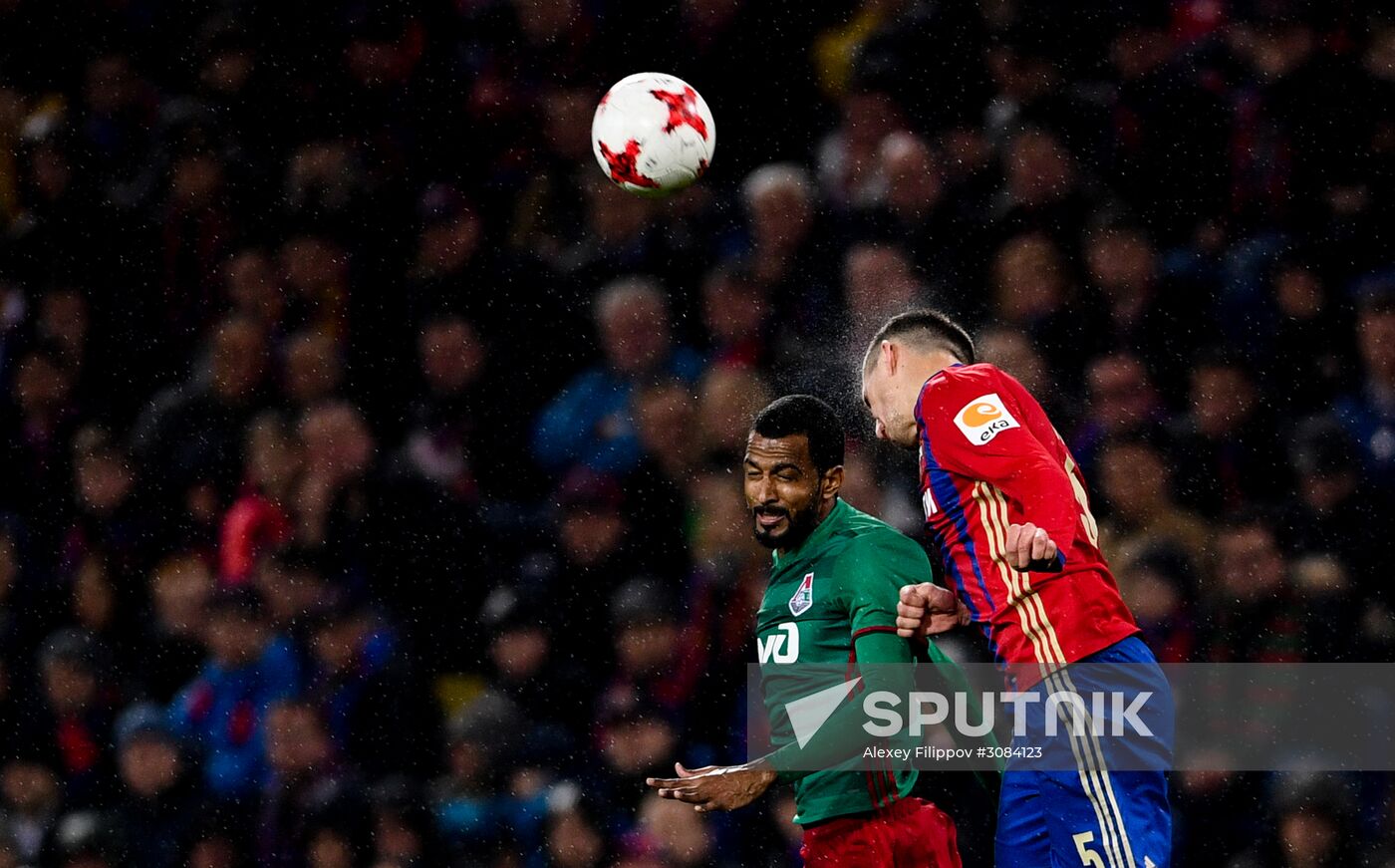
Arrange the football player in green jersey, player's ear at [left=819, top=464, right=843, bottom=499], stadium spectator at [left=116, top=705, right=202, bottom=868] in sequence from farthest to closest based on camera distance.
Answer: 1. stadium spectator at [left=116, top=705, right=202, bottom=868]
2. player's ear at [left=819, top=464, right=843, bottom=499]
3. the football player in green jersey

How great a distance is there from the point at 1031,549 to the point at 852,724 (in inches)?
27.8

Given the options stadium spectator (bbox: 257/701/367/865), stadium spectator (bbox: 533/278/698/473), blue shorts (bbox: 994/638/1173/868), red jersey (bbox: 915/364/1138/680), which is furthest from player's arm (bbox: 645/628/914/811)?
stadium spectator (bbox: 257/701/367/865)

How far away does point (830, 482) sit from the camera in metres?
4.00

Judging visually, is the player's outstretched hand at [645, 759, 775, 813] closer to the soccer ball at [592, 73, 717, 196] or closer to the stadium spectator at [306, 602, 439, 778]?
the soccer ball at [592, 73, 717, 196]

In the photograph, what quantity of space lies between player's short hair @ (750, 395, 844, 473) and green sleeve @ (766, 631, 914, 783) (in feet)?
1.71

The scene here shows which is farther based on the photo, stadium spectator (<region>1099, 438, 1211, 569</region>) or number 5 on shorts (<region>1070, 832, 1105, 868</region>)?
stadium spectator (<region>1099, 438, 1211, 569</region>)

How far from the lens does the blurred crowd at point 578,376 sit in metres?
5.17

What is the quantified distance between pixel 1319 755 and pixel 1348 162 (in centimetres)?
218

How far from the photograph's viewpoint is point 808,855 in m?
3.93

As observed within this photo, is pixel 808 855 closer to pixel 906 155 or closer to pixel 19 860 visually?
pixel 906 155

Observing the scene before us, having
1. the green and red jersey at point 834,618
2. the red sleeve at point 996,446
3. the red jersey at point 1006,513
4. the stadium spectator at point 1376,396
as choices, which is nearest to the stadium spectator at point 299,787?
the green and red jersey at point 834,618

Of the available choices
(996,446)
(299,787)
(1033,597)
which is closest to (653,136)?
(996,446)

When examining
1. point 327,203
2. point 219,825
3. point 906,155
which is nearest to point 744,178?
point 906,155

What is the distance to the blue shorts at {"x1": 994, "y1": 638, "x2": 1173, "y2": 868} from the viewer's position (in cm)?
332
